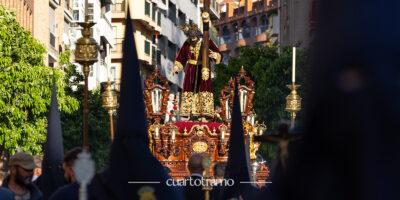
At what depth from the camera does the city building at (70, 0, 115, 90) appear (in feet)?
235

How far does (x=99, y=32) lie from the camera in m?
74.2

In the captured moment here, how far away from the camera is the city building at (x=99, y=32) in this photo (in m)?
71.7

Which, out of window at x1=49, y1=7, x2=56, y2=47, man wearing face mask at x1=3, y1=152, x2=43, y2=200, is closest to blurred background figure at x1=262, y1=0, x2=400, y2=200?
man wearing face mask at x1=3, y1=152, x2=43, y2=200

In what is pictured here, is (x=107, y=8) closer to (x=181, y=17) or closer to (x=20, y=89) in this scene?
(x=181, y=17)

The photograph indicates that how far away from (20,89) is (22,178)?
93.4ft

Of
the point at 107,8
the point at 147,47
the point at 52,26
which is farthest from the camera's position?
the point at 147,47

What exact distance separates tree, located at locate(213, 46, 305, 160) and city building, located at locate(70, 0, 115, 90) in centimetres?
617

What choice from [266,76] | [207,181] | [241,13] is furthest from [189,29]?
[241,13]

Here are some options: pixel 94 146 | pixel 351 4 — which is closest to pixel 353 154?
pixel 351 4

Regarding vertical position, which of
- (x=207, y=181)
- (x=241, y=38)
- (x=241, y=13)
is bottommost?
(x=207, y=181)

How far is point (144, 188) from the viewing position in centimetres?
735

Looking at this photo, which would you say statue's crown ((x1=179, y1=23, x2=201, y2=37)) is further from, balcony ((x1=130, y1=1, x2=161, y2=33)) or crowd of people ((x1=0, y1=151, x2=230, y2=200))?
balcony ((x1=130, y1=1, x2=161, y2=33))

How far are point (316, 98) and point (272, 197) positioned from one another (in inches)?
16.3

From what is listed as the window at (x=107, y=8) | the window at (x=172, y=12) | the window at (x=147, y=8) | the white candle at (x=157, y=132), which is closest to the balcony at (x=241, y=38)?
the window at (x=172, y=12)
